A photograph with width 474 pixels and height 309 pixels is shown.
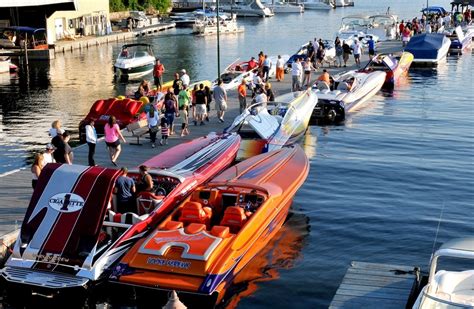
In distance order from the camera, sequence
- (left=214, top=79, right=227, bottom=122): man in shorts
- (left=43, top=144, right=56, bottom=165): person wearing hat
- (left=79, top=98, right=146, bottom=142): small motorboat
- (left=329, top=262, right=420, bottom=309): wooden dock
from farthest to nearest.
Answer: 1. (left=79, top=98, right=146, bottom=142): small motorboat
2. (left=214, top=79, right=227, bottom=122): man in shorts
3. (left=43, top=144, right=56, bottom=165): person wearing hat
4. (left=329, top=262, right=420, bottom=309): wooden dock

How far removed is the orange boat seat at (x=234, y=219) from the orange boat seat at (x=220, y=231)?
0.50 metres

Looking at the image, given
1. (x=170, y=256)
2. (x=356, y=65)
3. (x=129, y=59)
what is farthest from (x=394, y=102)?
(x=170, y=256)

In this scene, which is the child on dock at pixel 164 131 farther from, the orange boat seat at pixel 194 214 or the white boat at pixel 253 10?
the white boat at pixel 253 10

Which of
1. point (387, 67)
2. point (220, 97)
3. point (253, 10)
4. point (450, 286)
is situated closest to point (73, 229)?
point (450, 286)

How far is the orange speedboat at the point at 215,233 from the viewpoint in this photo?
1209 centimetres

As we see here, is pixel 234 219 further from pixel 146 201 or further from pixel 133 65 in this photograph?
pixel 133 65

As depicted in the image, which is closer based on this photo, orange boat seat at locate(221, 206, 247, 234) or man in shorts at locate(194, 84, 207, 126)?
orange boat seat at locate(221, 206, 247, 234)

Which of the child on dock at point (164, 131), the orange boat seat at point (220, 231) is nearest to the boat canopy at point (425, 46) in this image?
the child on dock at point (164, 131)

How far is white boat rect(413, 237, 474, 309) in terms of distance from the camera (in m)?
10.1

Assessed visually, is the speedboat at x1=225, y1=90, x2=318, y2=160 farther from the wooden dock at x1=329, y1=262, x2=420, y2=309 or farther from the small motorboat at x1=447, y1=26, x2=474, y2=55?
the small motorboat at x1=447, y1=26, x2=474, y2=55

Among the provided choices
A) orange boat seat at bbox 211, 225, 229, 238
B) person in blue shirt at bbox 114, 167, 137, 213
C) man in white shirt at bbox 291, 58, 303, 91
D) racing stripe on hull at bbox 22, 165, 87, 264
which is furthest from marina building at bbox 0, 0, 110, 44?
orange boat seat at bbox 211, 225, 229, 238

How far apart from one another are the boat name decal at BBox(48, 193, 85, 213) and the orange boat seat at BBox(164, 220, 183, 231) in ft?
5.25

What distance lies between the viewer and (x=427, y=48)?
42688mm

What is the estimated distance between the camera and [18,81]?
44.9 m
